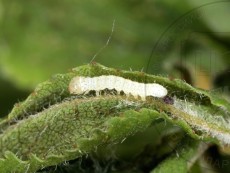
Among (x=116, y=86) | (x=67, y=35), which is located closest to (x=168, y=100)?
(x=116, y=86)

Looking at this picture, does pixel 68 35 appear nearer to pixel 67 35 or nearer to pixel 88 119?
pixel 67 35

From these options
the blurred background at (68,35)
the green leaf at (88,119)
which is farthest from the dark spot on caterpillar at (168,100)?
the blurred background at (68,35)

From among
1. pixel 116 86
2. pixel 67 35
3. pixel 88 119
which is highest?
pixel 67 35

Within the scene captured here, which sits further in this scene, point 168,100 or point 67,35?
point 67,35

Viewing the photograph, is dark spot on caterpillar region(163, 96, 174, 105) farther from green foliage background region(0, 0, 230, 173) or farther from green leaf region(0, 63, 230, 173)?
green foliage background region(0, 0, 230, 173)

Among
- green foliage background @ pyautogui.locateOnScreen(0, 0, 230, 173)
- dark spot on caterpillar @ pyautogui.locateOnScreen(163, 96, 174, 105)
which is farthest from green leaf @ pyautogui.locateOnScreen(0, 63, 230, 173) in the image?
green foliage background @ pyautogui.locateOnScreen(0, 0, 230, 173)

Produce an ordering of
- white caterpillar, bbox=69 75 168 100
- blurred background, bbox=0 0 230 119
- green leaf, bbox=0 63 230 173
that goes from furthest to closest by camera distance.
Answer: blurred background, bbox=0 0 230 119, white caterpillar, bbox=69 75 168 100, green leaf, bbox=0 63 230 173

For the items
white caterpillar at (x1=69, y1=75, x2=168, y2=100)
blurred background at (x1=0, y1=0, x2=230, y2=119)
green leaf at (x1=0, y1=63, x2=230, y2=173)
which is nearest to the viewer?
green leaf at (x1=0, y1=63, x2=230, y2=173)

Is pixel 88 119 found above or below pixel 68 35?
below

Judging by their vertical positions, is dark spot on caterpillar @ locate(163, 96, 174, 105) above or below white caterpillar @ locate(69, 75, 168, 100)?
below

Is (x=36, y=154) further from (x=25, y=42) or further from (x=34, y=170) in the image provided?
(x=25, y=42)

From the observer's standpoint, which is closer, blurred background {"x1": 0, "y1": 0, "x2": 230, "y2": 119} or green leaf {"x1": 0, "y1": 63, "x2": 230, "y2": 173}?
green leaf {"x1": 0, "y1": 63, "x2": 230, "y2": 173}
